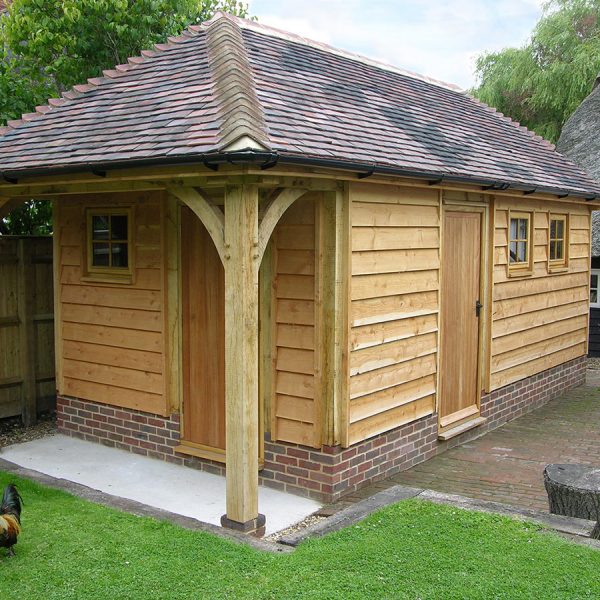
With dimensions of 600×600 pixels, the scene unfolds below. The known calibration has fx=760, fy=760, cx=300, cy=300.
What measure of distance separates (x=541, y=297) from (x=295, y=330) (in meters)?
5.42

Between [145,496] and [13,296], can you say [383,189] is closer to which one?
[145,496]

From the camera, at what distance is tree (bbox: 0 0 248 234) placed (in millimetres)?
10812

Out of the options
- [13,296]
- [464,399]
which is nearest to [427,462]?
[464,399]

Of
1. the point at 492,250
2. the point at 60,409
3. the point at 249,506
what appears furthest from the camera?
the point at 492,250

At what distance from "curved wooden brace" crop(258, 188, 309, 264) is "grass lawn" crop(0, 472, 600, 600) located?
82.4 inches

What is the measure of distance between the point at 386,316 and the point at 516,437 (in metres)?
3.11

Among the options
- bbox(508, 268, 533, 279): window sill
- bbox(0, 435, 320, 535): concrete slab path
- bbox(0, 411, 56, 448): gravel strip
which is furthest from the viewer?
bbox(508, 268, 533, 279): window sill

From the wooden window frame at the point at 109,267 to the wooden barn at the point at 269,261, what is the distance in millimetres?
24

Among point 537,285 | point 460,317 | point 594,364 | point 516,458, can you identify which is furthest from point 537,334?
point 594,364

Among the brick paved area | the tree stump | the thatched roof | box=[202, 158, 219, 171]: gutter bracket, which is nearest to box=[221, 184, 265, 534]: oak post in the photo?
box=[202, 158, 219, 171]: gutter bracket

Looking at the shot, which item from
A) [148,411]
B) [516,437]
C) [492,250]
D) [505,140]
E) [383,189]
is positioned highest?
[505,140]

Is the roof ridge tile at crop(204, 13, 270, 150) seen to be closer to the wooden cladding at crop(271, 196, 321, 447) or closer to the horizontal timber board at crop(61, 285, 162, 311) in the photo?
the wooden cladding at crop(271, 196, 321, 447)

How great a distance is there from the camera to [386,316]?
726 cm

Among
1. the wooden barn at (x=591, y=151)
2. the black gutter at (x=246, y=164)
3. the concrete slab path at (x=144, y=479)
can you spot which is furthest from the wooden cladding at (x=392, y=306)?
the wooden barn at (x=591, y=151)
